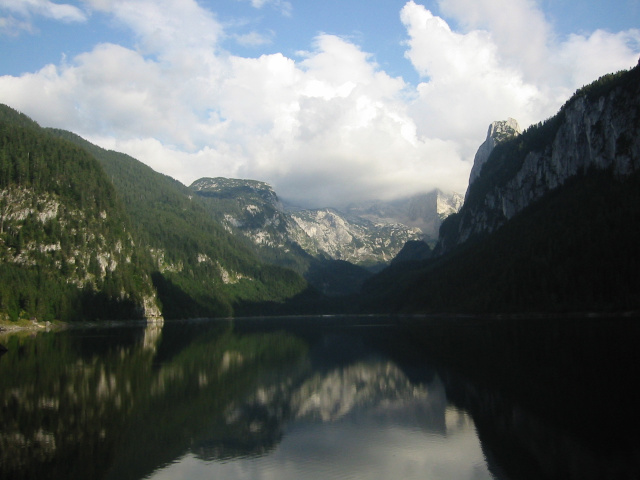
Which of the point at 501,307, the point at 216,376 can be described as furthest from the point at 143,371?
the point at 501,307

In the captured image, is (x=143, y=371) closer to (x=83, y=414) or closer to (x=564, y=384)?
(x=83, y=414)

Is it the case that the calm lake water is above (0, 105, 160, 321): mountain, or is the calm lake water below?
below

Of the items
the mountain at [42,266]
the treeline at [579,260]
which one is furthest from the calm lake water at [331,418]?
the mountain at [42,266]

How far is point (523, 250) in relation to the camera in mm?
186875

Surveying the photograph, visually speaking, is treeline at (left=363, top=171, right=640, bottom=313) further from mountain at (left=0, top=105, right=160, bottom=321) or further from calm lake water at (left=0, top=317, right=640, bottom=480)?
mountain at (left=0, top=105, right=160, bottom=321)

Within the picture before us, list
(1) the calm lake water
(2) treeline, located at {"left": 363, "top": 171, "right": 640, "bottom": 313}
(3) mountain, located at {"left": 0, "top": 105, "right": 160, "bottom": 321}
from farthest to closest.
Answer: (3) mountain, located at {"left": 0, "top": 105, "right": 160, "bottom": 321} < (2) treeline, located at {"left": 363, "top": 171, "right": 640, "bottom": 313} < (1) the calm lake water

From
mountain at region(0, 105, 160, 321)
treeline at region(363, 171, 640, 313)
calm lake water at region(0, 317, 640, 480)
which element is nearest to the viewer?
calm lake water at region(0, 317, 640, 480)

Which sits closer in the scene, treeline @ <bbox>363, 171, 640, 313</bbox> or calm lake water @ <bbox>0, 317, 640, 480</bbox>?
calm lake water @ <bbox>0, 317, 640, 480</bbox>

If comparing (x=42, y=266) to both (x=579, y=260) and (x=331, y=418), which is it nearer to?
(x=331, y=418)

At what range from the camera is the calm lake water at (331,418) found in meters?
24.3

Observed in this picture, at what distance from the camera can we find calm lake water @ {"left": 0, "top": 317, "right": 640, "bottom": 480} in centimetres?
2433

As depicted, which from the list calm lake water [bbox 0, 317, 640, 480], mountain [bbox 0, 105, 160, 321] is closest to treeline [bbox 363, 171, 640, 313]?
calm lake water [bbox 0, 317, 640, 480]

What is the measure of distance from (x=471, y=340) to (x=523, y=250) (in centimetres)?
11418

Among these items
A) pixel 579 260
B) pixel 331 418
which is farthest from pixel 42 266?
pixel 579 260
